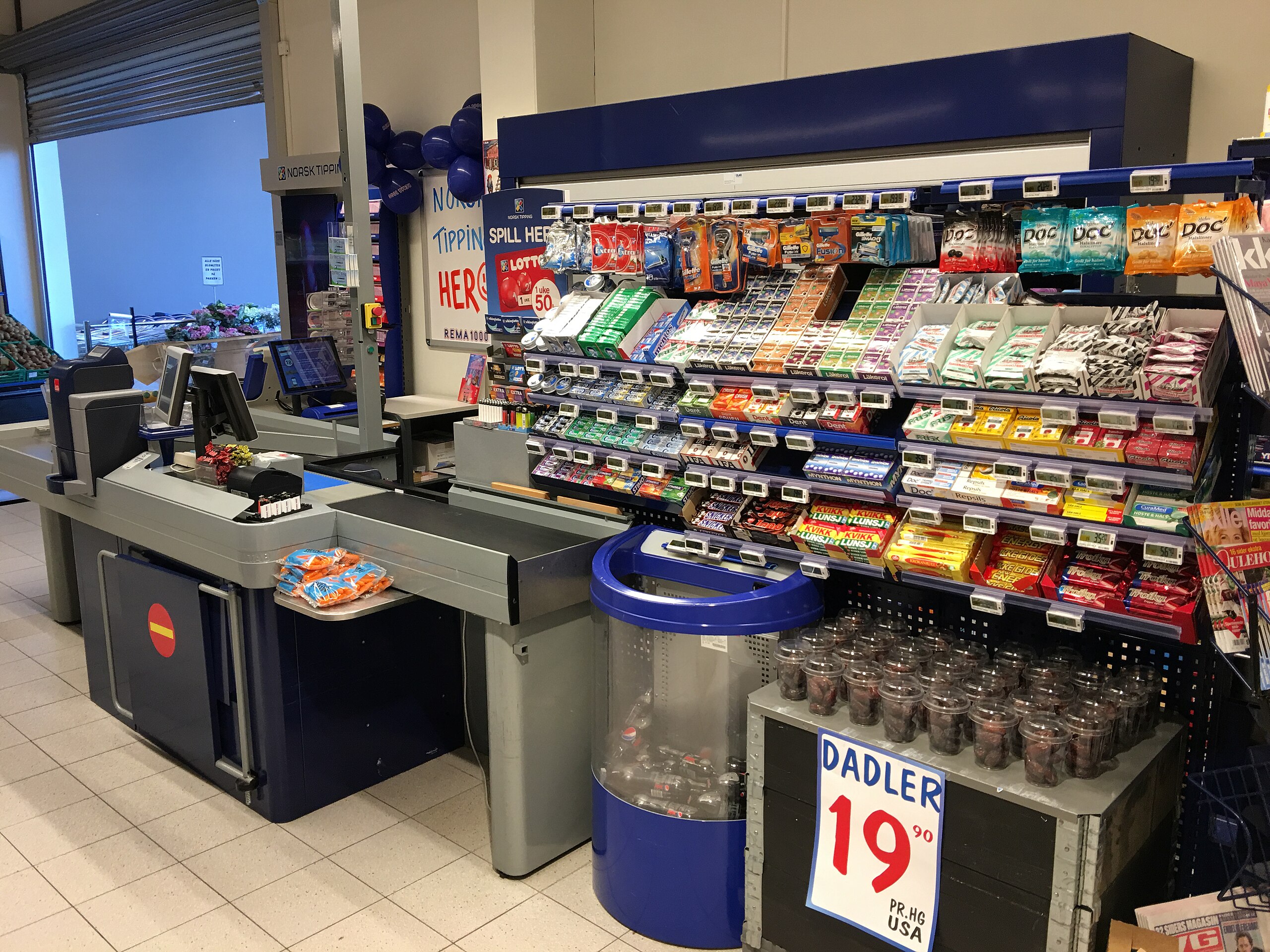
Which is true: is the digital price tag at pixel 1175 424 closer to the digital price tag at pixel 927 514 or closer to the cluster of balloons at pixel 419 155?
the digital price tag at pixel 927 514

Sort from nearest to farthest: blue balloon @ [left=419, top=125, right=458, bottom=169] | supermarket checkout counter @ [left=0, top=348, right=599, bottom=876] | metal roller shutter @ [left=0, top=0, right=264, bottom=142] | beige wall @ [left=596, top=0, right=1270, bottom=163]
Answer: supermarket checkout counter @ [left=0, top=348, right=599, bottom=876] → beige wall @ [left=596, top=0, right=1270, bottom=163] → blue balloon @ [left=419, top=125, right=458, bottom=169] → metal roller shutter @ [left=0, top=0, right=264, bottom=142]

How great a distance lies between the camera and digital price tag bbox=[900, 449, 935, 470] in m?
2.59

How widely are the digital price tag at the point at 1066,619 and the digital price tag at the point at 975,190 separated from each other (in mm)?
1048

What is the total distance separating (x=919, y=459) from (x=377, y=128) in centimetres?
→ 509

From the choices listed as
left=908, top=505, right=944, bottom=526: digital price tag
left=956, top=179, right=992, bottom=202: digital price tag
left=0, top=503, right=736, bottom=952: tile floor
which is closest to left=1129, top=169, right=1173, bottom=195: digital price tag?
left=956, top=179, right=992, bottom=202: digital price tag

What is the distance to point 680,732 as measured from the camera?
315cm

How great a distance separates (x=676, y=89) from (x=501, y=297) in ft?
5.72

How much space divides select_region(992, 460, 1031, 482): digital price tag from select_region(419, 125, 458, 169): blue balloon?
447cm

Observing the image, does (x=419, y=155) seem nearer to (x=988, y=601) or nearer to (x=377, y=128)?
(x=377, y=128)

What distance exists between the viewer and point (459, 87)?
650cm

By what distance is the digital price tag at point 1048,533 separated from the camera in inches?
94.3

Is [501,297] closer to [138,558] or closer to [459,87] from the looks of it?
[138,558]

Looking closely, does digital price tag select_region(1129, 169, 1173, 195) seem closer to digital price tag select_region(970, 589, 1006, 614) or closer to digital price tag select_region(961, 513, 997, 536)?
digital price tag select_region(961, 513, 997, 536)

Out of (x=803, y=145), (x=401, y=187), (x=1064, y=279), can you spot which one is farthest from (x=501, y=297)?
(x=401, y=187)
